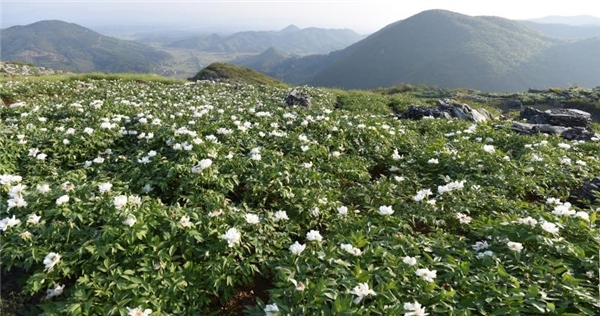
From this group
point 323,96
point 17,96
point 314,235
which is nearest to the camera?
point 314,235

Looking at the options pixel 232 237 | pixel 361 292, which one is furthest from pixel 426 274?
pixel 232 237

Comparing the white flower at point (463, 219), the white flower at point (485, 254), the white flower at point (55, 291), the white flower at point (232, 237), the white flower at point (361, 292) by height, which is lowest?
the white flower at point (485, 254)

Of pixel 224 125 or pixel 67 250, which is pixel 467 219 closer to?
pixel 67 250

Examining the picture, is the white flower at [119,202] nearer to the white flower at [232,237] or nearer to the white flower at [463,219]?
the white flower at [232,237]

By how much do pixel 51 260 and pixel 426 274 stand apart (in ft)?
14.2

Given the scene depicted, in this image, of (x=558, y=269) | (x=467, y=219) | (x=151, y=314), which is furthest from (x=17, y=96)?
(x=558, y=269)

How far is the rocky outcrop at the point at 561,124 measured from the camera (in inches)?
533

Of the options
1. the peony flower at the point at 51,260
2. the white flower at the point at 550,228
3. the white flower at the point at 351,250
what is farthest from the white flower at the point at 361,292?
the peony flower at the point at 51,260

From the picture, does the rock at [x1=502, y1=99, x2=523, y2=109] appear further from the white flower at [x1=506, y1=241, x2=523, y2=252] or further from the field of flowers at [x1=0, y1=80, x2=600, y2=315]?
the white flower at [x1=506, y1=241, x2=523, y2=252]

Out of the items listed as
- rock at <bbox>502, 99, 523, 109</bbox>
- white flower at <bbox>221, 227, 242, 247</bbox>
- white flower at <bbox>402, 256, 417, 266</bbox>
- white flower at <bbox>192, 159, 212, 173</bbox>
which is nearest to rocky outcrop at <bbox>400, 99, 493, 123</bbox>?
white flower at <bbox>192, 159, 212, 173</bbox>

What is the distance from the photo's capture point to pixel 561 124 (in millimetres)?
16719

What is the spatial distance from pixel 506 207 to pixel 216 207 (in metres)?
5.06

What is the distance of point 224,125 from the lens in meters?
9.66

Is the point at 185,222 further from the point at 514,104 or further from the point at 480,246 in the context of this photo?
the point at 514,104
